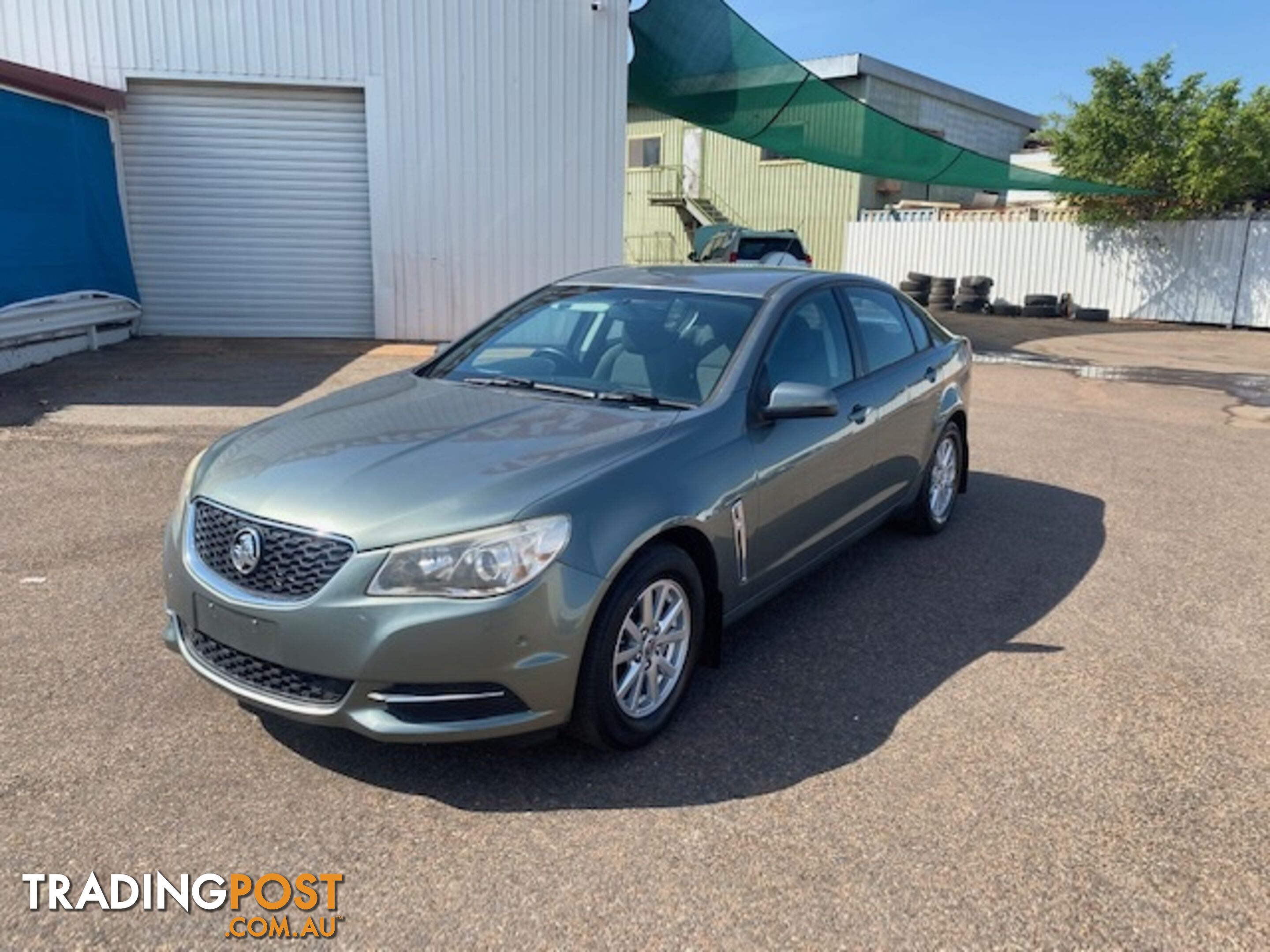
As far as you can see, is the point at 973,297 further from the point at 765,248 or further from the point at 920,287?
the point at 765,248

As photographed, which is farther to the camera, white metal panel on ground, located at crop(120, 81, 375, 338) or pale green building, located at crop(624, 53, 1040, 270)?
pale green building, located at crop(624, 53, 1040, 270)

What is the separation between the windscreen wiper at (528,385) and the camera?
3.89m

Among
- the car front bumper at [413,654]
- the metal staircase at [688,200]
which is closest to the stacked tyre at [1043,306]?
the metal staircase at [688,200]

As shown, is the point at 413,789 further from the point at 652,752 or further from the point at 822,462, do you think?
the point at 822,462

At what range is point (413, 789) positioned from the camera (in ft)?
9.77

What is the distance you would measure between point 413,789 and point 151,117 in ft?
42.2

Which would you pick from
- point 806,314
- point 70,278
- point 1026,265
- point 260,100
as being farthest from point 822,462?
point 1026,265

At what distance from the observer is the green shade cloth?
42.5ft

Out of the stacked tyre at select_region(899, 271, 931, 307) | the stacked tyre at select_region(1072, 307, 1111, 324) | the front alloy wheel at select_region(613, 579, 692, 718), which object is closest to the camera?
the front alloy wheel at select_region(613, 579, 692, 718)

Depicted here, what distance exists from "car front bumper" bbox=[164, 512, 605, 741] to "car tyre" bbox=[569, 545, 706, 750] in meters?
0.07

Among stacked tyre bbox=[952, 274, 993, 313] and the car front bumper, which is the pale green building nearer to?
stacked tyre bbox=[952, 274, 993, 313]

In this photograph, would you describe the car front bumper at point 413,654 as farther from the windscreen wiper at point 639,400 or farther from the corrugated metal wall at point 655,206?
the corrugated metal wall at point 655,206

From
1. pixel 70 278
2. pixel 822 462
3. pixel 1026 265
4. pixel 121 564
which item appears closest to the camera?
pixel 822 462

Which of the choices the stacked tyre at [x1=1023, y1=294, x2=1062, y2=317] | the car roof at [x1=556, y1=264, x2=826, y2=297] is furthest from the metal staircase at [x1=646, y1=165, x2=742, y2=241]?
the car roof at [x1=556, y1=264, x2=826, y2=297]
